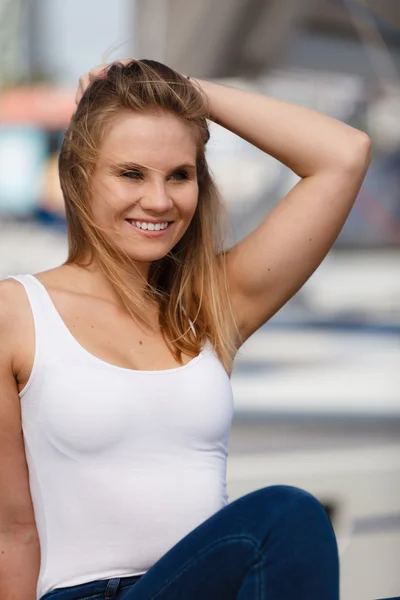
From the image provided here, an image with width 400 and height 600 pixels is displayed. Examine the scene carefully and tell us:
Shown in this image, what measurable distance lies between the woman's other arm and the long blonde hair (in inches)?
7.5

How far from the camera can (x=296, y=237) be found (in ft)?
5.57

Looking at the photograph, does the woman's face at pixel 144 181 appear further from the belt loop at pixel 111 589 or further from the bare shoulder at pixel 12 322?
the belt loop at pixel 111 589

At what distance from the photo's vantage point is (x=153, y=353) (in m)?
1.58

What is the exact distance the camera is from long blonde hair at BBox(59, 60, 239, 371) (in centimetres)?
158

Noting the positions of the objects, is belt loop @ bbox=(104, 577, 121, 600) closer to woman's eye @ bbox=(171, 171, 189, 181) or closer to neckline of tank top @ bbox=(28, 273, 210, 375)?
neckline of tank top @ bbox=(28, 273, 210, 375)

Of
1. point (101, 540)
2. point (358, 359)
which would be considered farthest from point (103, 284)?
point (358, 359)

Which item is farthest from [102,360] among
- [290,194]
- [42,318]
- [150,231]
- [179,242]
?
[290,194]

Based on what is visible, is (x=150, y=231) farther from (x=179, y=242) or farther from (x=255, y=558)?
(x=255, y=558)

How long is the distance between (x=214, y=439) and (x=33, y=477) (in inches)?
11.2

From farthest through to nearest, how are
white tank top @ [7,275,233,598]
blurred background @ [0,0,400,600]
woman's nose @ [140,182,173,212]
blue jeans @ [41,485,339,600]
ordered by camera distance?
blurred background @ [0,0,400,600], woman's nose @ [140,182,173,212], white tank top @ [7,275,233,598], blue jeans @ [41,485,339,600]

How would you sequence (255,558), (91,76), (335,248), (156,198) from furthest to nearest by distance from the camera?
1. (335,248)
2. (91,76)
3. (156,198)
4. (255,558)

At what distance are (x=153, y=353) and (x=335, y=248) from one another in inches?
426

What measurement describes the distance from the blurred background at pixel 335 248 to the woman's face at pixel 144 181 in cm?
27

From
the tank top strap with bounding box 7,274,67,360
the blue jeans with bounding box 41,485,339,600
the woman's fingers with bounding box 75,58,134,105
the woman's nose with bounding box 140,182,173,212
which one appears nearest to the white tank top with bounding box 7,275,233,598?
the tank top strap with bounding box 7,274,67,360
